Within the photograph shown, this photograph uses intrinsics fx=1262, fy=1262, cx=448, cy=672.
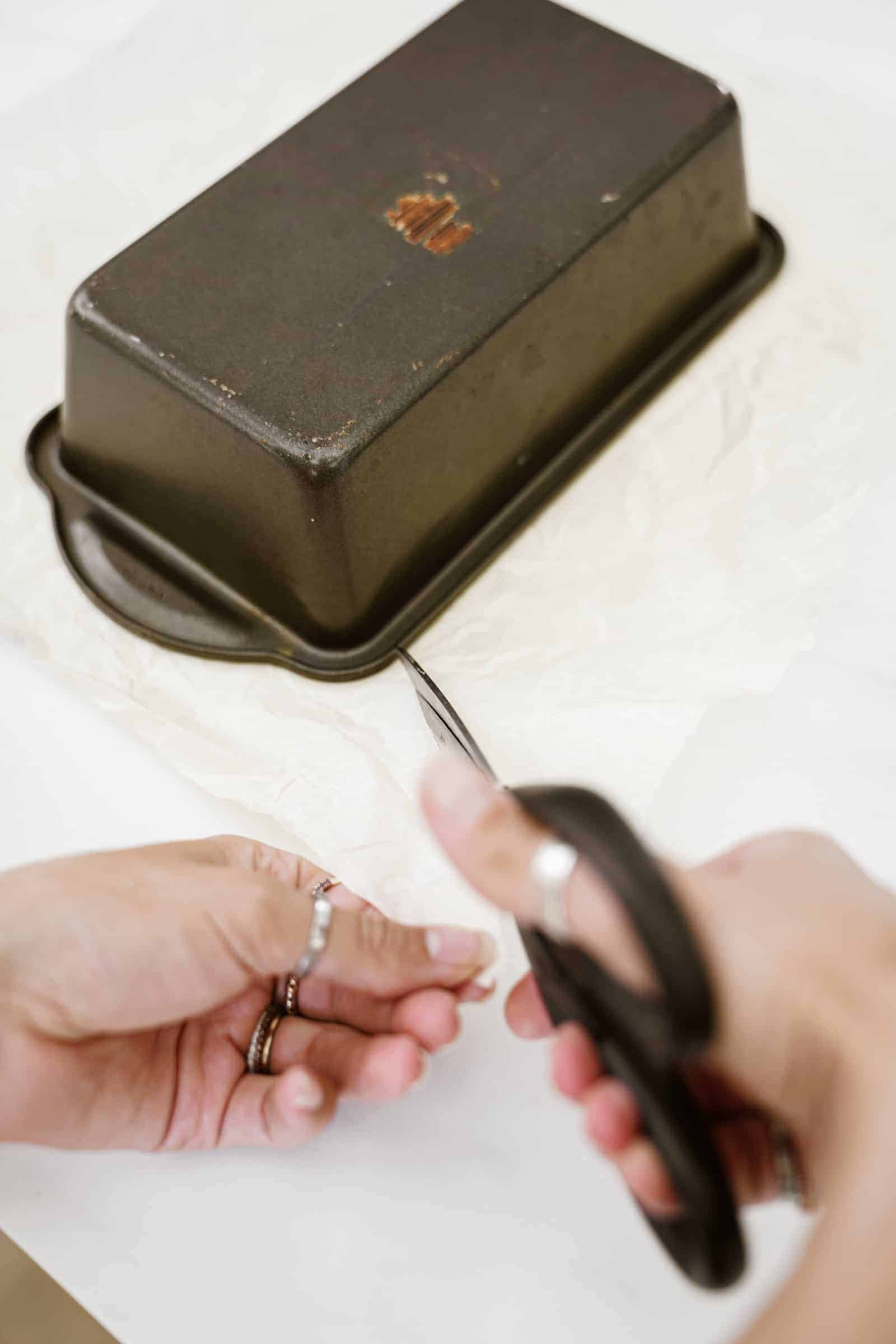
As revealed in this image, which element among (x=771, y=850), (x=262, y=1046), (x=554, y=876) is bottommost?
(x=262, y=1046)

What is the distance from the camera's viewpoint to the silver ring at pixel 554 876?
519 millimetres

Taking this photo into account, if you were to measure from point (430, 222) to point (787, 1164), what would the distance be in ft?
2.35

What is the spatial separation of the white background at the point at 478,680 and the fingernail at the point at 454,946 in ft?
0.29

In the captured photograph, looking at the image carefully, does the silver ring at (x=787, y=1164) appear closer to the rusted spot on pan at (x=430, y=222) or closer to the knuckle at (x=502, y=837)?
the knuckle at (x=502, y=837)

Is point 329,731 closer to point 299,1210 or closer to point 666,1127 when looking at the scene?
point 299,1210

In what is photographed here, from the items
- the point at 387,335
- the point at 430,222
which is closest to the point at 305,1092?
the point at 387,335

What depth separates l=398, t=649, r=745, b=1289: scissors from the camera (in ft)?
1.54

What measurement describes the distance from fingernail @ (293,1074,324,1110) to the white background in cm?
8

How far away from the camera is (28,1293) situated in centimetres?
95

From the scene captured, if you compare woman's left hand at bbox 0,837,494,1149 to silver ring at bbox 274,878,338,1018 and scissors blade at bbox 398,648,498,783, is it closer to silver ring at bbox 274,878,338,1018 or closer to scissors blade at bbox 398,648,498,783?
silver ring at bbox 274,878,338,1018

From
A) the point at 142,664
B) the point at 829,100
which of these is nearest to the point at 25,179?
the point at 142,664

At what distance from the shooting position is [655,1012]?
0.50 meters

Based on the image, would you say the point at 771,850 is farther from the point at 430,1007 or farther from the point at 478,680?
the point at 478,680

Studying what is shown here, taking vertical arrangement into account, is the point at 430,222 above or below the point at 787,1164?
above
